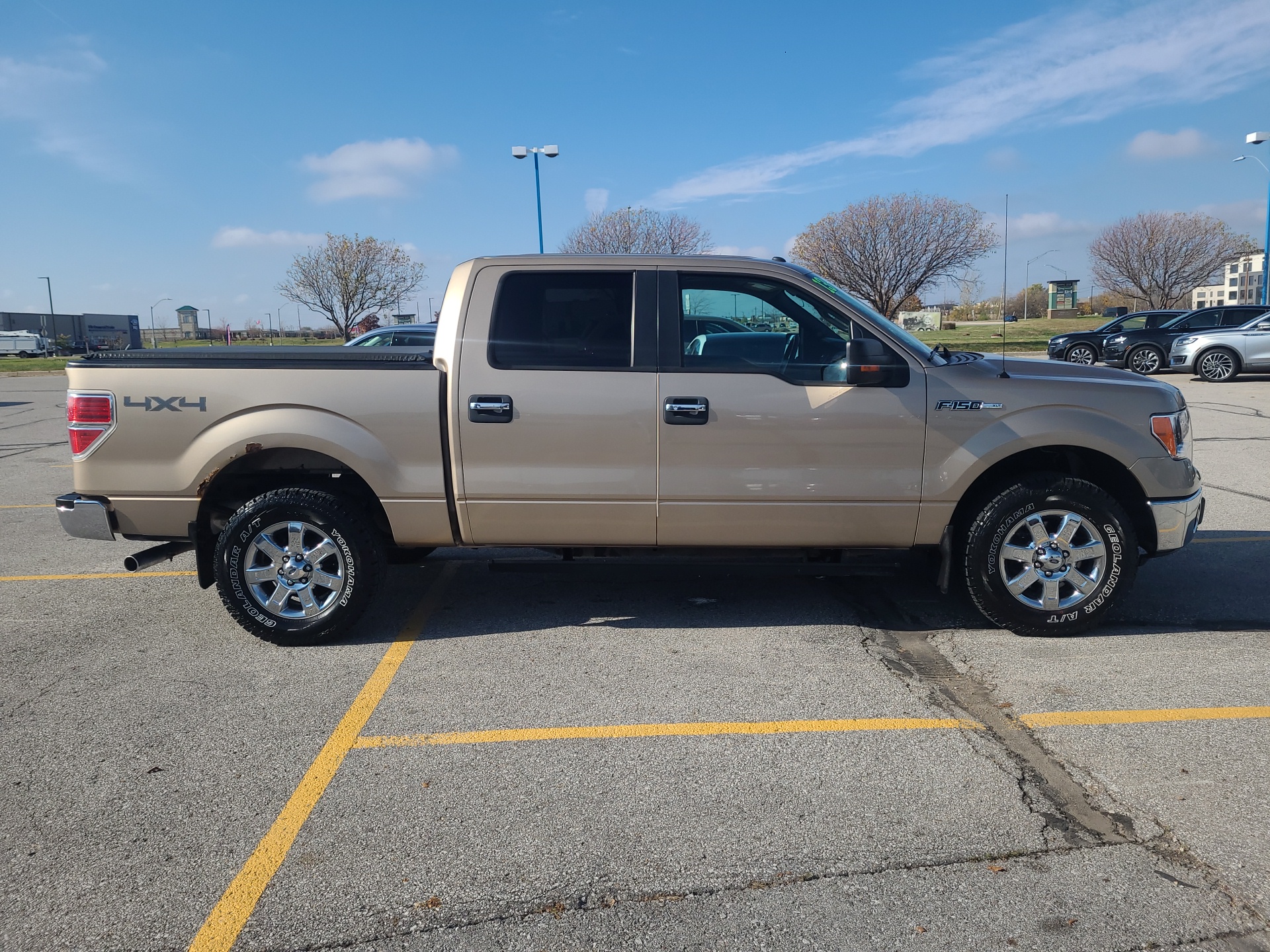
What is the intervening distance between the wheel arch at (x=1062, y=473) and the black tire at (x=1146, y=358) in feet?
61.8

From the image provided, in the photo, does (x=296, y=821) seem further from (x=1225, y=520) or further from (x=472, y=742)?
(x=1225, y=520)

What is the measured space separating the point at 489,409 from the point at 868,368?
190 cm

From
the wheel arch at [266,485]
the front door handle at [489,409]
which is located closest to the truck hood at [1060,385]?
the front door handle at [489,409]

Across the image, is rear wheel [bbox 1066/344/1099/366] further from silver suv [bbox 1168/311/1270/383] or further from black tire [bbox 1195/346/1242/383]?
black tire [bbox 1195/346/1242/383]

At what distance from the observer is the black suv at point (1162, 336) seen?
21422 mm

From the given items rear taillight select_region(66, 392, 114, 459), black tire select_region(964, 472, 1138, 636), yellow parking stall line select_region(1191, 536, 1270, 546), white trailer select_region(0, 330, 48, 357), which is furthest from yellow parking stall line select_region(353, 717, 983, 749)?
white trailer select_region(0, 330, 48, 357)

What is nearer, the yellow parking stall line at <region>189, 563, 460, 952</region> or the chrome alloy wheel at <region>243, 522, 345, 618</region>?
the yellow parking stall line at <region>189, 563, 460, 952</region>

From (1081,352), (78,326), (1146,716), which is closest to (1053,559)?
(1146,716)

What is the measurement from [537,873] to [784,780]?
39.9 inches

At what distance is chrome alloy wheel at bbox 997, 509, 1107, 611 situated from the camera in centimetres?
472

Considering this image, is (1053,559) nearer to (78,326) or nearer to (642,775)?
(642,775)

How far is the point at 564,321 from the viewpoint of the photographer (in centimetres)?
480

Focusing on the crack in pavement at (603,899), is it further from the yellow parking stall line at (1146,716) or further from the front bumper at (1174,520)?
the front bumper at (1174,520)

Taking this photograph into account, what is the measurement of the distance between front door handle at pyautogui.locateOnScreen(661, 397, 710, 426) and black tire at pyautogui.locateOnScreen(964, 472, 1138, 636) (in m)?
1.52
